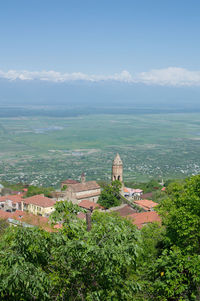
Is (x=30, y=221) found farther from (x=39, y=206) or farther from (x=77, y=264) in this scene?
(x=77, y=264)

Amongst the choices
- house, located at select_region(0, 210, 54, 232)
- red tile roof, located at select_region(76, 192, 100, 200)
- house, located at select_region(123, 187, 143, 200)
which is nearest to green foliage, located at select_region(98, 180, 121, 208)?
red tile roof, located at select_region(76, 192, 100, 200)

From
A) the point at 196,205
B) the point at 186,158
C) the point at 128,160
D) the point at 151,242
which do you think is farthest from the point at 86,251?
the point at 186,158

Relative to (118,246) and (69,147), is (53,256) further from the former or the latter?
(69,147)

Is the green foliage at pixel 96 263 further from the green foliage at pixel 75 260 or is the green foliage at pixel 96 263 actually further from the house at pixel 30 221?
the house at pixel 30 221

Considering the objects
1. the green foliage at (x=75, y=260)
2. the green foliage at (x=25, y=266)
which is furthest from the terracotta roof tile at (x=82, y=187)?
the green foliage at (x=75, y=260)

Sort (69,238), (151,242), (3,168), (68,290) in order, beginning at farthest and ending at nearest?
(3,168)
(151,242)
(69,238)
(68,290)

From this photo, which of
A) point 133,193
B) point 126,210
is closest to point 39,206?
point 126,210
